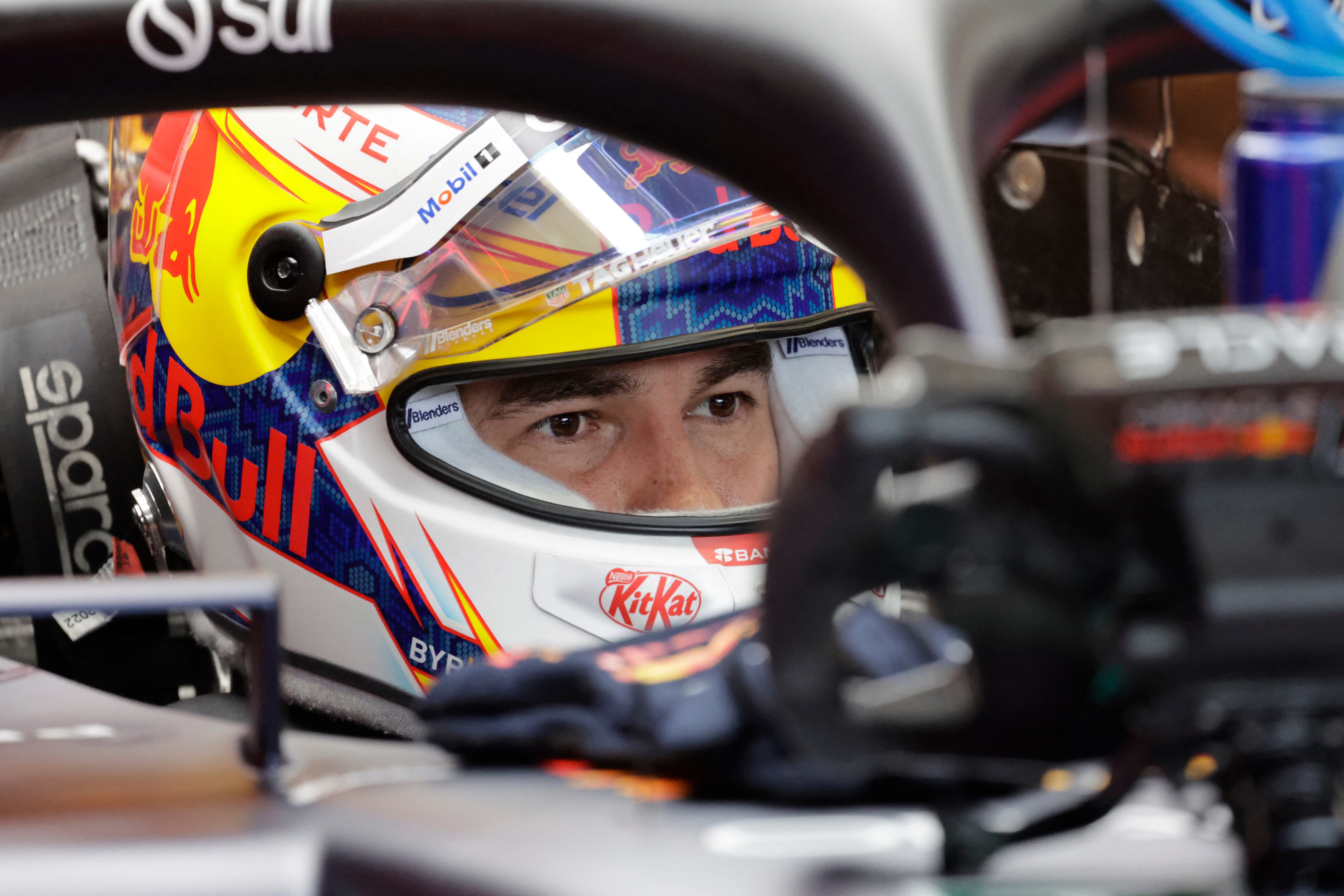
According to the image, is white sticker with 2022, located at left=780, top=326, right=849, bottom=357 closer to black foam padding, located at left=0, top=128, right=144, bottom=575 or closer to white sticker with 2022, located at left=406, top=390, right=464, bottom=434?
white sticker with 2022, located at left=406, top=390, right=464, bottom=434

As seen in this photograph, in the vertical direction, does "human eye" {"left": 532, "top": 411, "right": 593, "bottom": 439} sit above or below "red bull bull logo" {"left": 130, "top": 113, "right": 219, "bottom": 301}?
below

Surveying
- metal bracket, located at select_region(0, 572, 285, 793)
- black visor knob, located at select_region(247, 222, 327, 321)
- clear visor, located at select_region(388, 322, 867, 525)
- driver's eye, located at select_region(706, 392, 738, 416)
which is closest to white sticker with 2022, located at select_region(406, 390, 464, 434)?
clear visor, located at select_region(388, 322, 867, 525)

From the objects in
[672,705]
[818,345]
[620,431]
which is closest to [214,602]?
[672,705]

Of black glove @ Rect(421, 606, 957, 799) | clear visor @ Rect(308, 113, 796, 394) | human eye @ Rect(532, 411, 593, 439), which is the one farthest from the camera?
human eye @ Rect(532, 411, 593, 439)

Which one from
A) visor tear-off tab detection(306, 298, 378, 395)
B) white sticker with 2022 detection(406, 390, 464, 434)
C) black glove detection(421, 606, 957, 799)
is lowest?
black glove detection(421, 606, 957, 799)

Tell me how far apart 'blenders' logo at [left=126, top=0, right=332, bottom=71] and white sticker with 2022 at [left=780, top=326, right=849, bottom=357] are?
916mm

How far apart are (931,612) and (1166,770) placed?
6cm

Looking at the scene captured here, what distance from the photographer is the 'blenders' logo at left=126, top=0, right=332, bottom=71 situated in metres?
0.39

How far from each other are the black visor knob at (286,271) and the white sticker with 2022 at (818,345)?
0.46m

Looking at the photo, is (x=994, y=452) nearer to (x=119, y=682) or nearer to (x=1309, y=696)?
(x=1309, y=696)

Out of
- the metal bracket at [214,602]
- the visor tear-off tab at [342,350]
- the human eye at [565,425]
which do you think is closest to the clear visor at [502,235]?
→ the visor tear-off tab at [342,350]

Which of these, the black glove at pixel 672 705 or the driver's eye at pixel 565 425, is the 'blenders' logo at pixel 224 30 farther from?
the driver's eye at pixel 565 425

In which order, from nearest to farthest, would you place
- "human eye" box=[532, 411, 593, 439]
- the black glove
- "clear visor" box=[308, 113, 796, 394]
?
the black glove, "clear visor" box=[308, 113, 796, 394], "human eye" box=[532, 411, 593, 439]

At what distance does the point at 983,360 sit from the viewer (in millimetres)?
277
